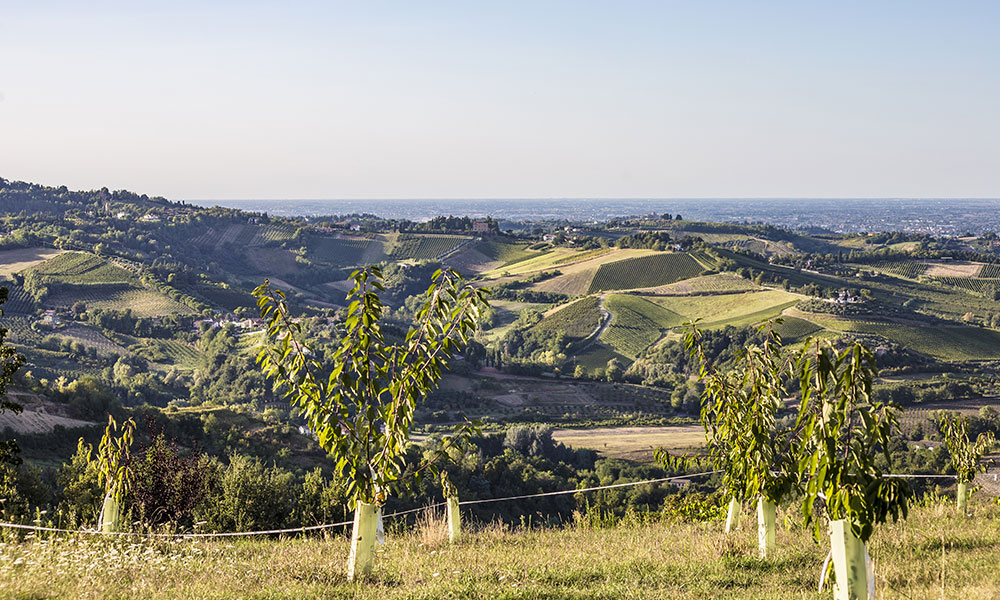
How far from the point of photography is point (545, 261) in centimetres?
17200

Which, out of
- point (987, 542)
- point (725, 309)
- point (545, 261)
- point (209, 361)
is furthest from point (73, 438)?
point (545, 261)

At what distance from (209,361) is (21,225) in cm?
10009

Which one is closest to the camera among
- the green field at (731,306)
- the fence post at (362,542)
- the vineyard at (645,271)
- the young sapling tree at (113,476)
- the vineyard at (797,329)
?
the fence post at (362,542)

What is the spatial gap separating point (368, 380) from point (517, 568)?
7.92ft

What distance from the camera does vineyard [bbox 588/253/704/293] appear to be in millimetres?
138250

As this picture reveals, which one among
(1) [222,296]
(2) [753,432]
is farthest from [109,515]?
(1) [222,296]

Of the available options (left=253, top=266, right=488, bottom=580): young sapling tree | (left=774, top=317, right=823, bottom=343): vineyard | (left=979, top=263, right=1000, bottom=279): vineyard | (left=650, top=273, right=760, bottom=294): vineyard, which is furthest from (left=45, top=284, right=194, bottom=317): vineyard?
(left=979, top=263, right=1000, bottom=279): vineyard

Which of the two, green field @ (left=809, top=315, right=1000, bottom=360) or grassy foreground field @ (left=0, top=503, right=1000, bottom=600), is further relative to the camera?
green field @ (left=809, top=315, right=1000, bottom=360)

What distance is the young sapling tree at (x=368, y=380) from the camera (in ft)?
24.7

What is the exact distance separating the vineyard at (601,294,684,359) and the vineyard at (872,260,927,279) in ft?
237

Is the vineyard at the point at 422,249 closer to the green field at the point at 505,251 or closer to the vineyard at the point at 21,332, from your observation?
the green field at the point at 505,251

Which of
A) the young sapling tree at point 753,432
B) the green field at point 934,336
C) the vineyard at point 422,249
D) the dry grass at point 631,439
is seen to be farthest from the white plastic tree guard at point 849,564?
the vineyard at point 422,249

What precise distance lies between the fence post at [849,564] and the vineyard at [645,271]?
5206 inches

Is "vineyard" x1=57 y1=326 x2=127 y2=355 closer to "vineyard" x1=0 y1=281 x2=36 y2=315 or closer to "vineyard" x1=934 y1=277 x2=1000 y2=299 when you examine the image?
"vineyard" x1=0 y1=281 x2=36 y2=315
